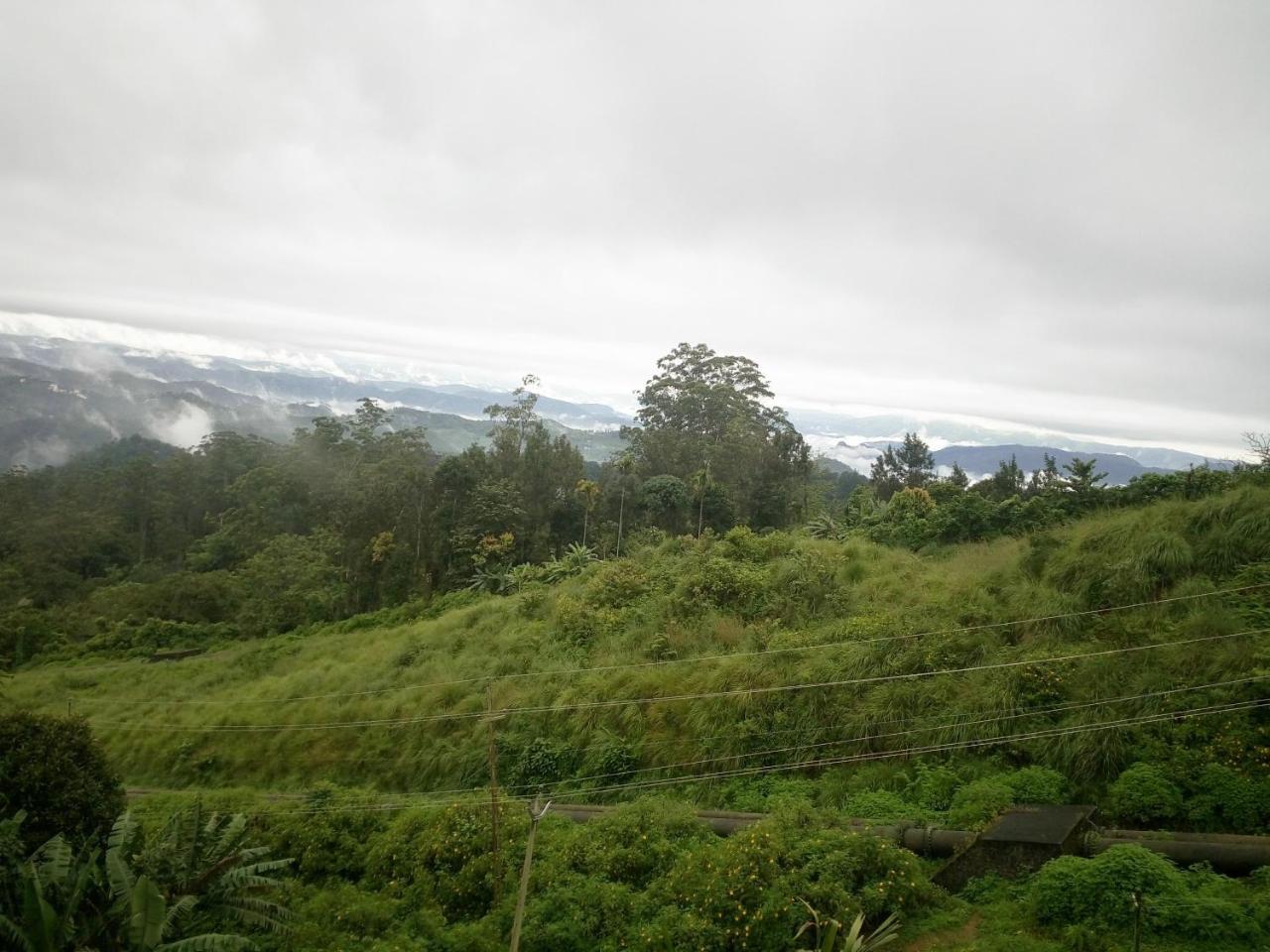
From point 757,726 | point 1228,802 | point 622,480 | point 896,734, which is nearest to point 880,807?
point 896,734

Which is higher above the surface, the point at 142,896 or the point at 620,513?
the point at 620,513

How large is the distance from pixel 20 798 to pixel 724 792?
8.43 metres

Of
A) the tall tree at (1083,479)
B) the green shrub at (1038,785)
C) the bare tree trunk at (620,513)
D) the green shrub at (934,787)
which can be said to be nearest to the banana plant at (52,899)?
the green shrub at (934,787)

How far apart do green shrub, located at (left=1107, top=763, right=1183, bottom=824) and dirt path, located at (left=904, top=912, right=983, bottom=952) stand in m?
2.23

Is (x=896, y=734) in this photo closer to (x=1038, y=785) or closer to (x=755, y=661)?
(x=1038, y=785)

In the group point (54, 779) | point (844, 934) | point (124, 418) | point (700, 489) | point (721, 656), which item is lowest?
point (124, 418)

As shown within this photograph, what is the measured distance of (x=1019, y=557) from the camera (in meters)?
12.3

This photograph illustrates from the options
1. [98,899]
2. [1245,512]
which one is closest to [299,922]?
[98,899]

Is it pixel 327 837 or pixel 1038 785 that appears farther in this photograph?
pixel 327 837

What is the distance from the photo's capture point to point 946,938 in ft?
19.4

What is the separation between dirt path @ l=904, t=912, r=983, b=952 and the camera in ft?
19.1

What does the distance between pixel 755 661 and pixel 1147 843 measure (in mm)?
5620

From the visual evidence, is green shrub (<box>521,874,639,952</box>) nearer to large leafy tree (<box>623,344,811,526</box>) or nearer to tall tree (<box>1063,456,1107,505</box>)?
tall tree (<box>1063,456,1107,505</box>)

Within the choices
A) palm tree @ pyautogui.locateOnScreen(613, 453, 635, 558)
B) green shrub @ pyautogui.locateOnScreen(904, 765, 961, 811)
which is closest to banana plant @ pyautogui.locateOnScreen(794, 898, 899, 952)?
green shrub @ pyautogui.locateOnScreen(904, 765, 961, 811)
